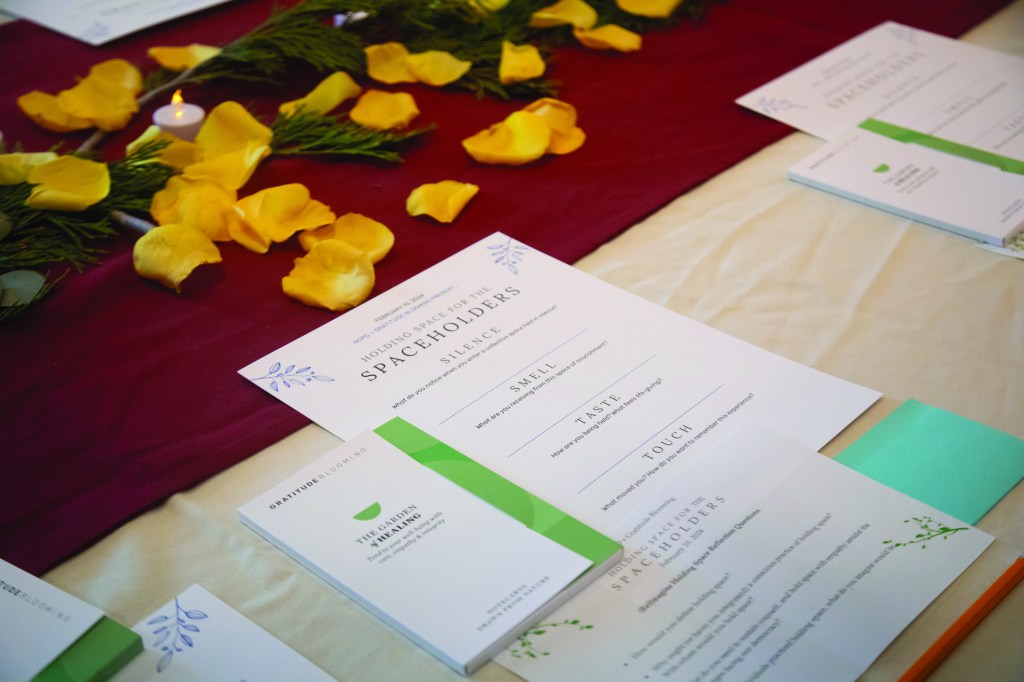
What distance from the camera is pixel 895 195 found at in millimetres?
993

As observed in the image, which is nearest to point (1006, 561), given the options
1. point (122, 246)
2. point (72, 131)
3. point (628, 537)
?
point (628, 537)

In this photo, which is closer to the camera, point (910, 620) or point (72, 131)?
point (910, 620)

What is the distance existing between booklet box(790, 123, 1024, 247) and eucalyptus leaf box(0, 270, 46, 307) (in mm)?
696

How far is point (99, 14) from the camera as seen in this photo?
130cm

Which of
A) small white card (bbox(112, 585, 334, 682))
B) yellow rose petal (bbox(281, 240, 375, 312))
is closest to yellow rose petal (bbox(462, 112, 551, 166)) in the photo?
yellow rose petal (bbox(281, 240, 375, 312))

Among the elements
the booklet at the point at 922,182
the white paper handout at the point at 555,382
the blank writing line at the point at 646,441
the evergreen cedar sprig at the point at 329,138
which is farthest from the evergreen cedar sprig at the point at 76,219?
Result: the booklet at the point at 922,182

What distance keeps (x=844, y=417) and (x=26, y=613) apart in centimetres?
53

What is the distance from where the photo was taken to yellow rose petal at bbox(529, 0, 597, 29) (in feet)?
4.19

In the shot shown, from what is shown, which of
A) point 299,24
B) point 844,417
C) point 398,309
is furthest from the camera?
point 299,24

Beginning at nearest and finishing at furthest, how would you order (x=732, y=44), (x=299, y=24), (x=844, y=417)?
(x=844, y=417) → (x=299, y=24) → (x=732, y=44)

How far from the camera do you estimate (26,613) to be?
0.57 meters

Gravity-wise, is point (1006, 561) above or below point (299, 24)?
below

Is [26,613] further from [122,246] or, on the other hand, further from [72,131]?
[72,131]

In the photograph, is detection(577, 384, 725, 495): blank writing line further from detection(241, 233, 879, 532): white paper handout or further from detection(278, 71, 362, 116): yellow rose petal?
detection(278, 71, 362, 116): yellow rose petal
